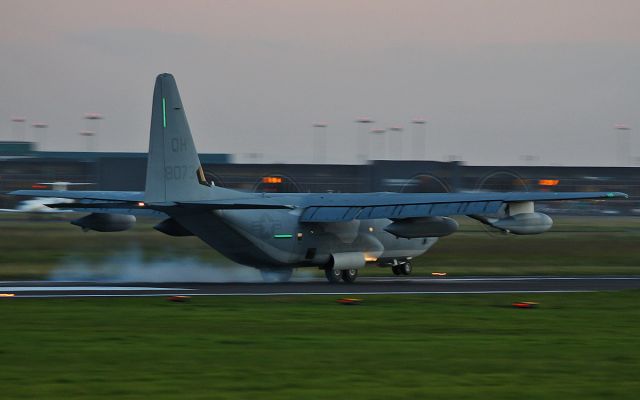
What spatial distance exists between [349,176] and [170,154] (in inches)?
3073

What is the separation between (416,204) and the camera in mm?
38562

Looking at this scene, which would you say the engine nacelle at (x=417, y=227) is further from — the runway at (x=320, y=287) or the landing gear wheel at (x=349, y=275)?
the landing gear wheel at (x=349, y=275)

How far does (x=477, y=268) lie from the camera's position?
50.7 metres

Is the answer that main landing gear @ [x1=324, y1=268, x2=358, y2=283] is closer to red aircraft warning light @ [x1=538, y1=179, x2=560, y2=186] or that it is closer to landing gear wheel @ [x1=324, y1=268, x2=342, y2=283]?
landing gear wheel @ [x1=324, y1=268, x2=342, y2=283]

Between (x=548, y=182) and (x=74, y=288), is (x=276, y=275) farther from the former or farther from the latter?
(x=548, y=182)

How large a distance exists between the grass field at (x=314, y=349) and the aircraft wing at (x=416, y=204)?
7341 millimetres

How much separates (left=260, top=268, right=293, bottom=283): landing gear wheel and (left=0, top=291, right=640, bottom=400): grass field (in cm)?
1000

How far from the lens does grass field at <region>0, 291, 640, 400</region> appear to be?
52.2ft

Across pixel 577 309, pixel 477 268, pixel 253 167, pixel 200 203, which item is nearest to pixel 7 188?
pixel 253 167

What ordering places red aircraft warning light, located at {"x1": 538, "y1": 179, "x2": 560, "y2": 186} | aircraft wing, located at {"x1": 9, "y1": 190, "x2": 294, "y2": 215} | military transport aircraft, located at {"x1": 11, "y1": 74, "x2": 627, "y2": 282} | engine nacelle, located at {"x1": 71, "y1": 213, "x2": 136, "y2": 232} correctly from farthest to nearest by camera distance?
red aircraft warning light, located at {"x1": 538, "y1": 179, "x2": 560, "y2": 186} → engine nacelle, located at {"x1": 71, "y1": 213, "x2": 136, "y2": 232} → military transport aircraft, located at {"x1": 11, "y1": 74, "x2": 627, "y2": 282} → aircraft wing, located at {"x1": 9, "y1": 190, "x2": 294, "y2": 215}

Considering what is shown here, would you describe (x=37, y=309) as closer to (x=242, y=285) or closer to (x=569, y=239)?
(x=242, y=285)

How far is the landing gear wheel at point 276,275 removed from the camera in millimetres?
41094

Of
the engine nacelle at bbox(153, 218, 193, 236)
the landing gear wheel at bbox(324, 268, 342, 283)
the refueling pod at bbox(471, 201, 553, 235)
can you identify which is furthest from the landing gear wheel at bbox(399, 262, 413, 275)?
the engine nacelle at bbox(153, 218, 193, 236)

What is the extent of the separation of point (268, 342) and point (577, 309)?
11956mm
